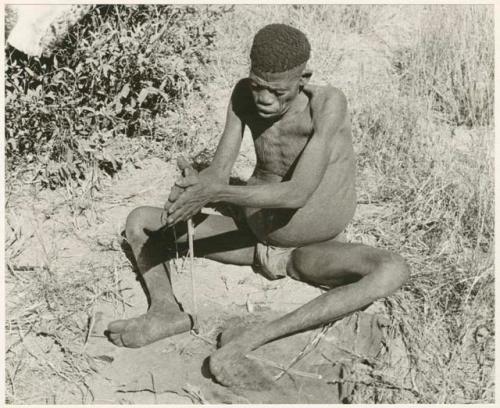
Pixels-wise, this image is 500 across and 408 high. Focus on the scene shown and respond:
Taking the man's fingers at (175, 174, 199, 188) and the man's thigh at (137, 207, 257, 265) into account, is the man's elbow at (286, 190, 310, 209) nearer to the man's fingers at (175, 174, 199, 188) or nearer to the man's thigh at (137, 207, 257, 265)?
the man's fingers at (175, 174, 199, 188)

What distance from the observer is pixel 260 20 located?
15.6 feet

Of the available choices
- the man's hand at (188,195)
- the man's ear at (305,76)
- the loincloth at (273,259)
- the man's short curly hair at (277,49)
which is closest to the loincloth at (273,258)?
the loincloth at (273,259)

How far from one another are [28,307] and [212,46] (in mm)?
2522

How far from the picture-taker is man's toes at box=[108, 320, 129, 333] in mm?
2361

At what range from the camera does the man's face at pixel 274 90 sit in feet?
7.15

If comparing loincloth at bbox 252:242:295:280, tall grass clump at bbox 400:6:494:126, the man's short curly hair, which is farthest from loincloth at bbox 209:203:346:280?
tall grass clump at bbox 400:6:494:126

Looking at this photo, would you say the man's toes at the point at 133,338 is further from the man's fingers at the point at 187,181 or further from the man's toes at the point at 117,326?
the man's fingers at the point at 187,181

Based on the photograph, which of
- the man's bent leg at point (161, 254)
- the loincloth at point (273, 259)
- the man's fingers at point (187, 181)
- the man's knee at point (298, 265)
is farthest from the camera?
the loincloth at point (273, 259)

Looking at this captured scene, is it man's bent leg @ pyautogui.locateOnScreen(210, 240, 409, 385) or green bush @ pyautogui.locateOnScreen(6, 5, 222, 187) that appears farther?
green bush @ pyautogui.locateOnScreen(6, 5, 222, 187)

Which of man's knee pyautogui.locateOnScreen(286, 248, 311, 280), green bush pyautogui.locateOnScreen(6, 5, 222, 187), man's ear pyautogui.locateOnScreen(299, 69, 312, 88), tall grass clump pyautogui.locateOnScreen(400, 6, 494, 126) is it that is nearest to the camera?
man's ear pyautogui.locateOnScreen(299, 69, 312, 88)

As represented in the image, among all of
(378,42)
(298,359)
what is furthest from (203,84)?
(298,359)

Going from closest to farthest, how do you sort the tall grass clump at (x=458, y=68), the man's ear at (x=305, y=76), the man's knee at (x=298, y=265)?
the man's ear at (x=305, y=76) → the man's knee at (x=298, y=265) → the tall grass clump at (x=458, y=68)

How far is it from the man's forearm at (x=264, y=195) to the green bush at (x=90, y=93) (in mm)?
1382

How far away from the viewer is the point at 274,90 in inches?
87.2
